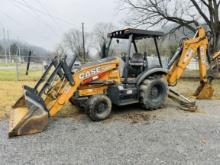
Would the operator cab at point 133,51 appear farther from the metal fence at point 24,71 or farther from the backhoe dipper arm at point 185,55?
the backhoe dipper arm at point 185,55

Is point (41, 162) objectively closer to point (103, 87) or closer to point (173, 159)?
point (173, 159)

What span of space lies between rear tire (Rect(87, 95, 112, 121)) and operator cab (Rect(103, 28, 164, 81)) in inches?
37.6

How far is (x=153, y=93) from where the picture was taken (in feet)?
24.6

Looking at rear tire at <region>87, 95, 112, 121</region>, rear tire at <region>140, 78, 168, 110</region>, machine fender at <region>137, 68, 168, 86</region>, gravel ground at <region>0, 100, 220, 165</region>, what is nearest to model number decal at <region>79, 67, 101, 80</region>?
rear tire at <region>87, 95, 112, 121</region>

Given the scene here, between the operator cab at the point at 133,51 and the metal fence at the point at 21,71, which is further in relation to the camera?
the metal fence at the point at 21,71

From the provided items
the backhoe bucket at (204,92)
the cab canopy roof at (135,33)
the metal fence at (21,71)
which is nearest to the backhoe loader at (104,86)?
the cab canopy roof at (135,33)

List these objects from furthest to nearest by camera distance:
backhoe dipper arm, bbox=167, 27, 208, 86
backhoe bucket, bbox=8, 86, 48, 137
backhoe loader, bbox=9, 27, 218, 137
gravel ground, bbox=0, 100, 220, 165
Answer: backhoe dipper arm, bbox=167, 27, 208, 86 < backhoe loader, bbox=9, 27, 218, 137 < backhoe bucket, bbox=8, 86, 48, 137 < gravel ground, bbox=0, 100, 220, 165

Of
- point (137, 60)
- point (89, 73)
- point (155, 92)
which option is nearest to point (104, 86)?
point (89, 73)

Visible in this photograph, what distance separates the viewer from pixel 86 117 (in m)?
6.80

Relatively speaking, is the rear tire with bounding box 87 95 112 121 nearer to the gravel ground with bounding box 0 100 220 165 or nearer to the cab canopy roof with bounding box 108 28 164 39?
the gravel ground with bounding box 0 100 220 165

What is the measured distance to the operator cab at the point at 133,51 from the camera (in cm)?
706

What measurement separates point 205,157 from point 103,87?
3.22 meters

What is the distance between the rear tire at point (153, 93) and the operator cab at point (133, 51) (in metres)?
0.45

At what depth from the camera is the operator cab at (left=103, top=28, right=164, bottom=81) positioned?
7062 mm
